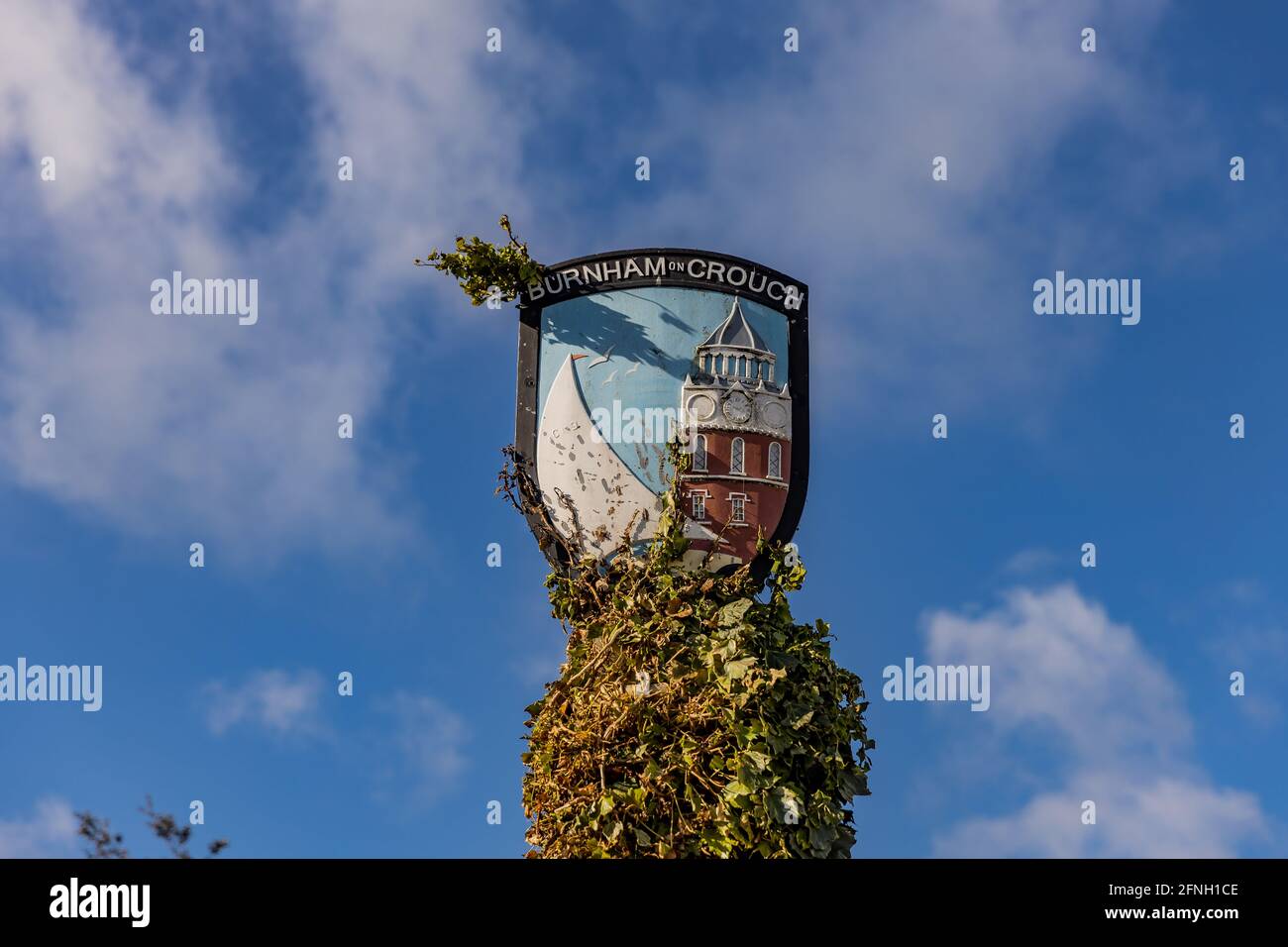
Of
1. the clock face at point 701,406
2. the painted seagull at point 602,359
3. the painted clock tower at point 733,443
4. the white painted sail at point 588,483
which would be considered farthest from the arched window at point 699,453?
the painted seagull at point 602,359

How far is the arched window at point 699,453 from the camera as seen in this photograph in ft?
44.1

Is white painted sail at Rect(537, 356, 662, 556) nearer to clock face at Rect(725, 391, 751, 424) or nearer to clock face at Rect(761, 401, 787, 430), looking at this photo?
clock face at Rect(725, 391, 751, 424)

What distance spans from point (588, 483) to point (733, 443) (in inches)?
62.1

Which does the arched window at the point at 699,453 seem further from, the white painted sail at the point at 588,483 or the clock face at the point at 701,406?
the white painted sail at the point at 588,483

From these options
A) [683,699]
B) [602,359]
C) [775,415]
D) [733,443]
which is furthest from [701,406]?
[683,699]

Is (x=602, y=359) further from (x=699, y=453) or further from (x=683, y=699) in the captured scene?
(x=683, y=699)

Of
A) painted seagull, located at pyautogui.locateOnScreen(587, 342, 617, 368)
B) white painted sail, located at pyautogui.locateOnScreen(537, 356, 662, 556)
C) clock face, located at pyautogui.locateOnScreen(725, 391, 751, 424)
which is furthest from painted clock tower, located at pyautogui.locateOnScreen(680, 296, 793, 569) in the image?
painted seagull, located at pyautogui.locateOnScreen(587, 342, 617, 368)

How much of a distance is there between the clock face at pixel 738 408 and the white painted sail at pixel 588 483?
118 cm

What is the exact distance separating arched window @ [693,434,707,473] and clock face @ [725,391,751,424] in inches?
14.8

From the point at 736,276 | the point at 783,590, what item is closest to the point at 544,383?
the point at 736,276

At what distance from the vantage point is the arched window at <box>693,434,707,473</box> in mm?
13438

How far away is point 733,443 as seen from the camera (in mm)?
13531
